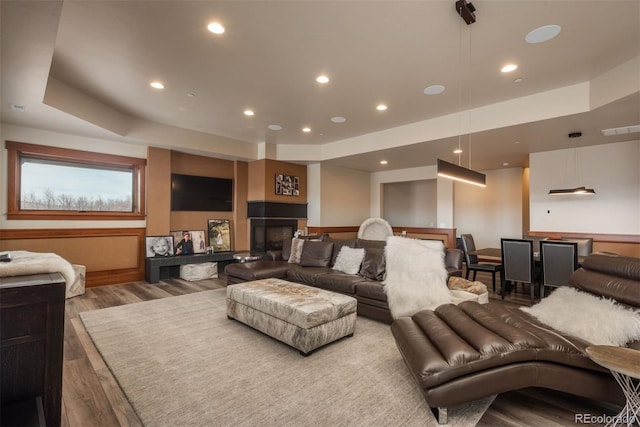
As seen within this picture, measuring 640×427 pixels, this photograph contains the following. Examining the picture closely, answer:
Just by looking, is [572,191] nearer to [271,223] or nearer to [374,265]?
[374,265]

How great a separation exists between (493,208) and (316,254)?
20.5 feet

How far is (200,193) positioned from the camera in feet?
22.0

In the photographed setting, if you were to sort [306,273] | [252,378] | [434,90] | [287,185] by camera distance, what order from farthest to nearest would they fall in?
[287,185] → [306,273] → [434,90] → [252,378]

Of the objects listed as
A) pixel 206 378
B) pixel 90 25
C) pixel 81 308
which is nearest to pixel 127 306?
pixel 81 308

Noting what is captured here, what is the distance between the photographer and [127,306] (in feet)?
13.8

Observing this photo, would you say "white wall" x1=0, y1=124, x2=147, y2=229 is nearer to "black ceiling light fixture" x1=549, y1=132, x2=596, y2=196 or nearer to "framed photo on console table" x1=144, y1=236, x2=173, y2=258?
"framed photo on console table" x1=144, y1=236, x2=173, y2=258

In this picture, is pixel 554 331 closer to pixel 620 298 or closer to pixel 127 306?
pixel 620 298

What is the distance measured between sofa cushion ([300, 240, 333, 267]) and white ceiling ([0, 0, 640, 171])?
225 cm

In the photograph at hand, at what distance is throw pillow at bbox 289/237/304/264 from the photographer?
17.1 feet

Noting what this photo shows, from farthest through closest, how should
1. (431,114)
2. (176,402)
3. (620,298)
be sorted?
(431,114) < (620,298) < (176,402)

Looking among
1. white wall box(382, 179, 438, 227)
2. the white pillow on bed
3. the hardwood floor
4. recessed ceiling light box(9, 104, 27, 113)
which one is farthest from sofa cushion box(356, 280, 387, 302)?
white wall box(382, 179, 438, 227)

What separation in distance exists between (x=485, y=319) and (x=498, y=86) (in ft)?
10.4

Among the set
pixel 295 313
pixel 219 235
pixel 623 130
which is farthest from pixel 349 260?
pixel 623 130

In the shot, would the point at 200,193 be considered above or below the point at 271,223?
above
